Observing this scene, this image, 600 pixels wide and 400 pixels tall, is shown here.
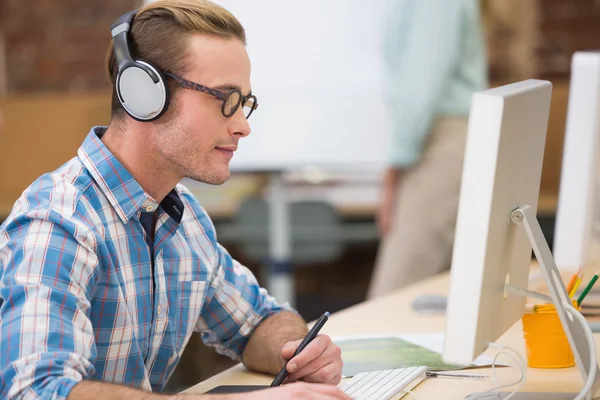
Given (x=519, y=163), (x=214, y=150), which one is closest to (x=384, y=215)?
(x=214, y=150)

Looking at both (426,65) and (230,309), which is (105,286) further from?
(426,65)

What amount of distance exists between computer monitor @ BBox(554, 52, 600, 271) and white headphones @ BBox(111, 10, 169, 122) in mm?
751

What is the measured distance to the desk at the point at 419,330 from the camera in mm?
1120

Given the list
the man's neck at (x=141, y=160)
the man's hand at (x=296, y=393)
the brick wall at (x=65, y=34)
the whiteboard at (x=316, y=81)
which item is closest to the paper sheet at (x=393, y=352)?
the man's hand at (x=296, y=393)

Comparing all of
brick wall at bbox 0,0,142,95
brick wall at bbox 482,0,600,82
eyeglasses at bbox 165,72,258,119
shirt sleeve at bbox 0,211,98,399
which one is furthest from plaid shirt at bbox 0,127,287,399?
brick wall at bbox 0,0,142,95

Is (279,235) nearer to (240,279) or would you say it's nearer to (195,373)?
Answer: (195,373)

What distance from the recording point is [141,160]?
1.16 m

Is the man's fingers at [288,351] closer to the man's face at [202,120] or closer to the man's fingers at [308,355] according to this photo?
the man's fingers at [308,355]

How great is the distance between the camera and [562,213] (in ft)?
5.00

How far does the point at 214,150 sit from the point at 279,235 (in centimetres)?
208

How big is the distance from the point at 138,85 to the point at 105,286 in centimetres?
26

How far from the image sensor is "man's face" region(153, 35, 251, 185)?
115 centimetres

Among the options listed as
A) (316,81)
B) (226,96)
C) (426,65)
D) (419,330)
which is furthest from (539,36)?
(226,96)

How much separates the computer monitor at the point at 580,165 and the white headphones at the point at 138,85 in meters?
0.75
